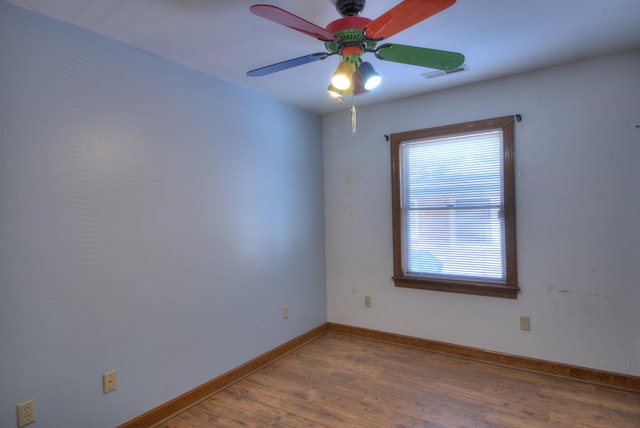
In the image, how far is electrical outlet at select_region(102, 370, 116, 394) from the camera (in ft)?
6.98

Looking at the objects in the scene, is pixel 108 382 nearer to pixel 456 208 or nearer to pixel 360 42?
pixel 360 42

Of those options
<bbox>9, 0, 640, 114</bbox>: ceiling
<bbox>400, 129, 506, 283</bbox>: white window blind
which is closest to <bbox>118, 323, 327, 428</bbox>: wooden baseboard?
<bbox>400, 129, 506, 283</bbox>: white window blind

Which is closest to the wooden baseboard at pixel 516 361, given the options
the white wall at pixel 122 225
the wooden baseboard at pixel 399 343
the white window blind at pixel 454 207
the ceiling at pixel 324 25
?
the wooden baseboard at pixel 399 343

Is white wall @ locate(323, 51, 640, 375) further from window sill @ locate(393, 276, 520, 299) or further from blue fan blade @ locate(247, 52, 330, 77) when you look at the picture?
blue fan blade @ locate(247, 52, 330, 77)

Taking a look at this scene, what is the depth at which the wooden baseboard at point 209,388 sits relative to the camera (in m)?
2.32

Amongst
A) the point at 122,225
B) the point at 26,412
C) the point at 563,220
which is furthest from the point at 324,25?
the point at 26,412

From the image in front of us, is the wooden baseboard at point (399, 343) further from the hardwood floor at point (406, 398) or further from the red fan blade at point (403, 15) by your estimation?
the red fan blade at point (403, 15)

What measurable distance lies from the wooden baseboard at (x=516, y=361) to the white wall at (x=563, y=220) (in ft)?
0.18

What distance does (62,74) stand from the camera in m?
1.99

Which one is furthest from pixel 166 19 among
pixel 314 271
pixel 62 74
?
pixel 314 271

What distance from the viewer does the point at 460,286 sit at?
3.29 m

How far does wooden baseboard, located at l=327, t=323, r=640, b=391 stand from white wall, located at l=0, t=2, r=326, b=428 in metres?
1.18

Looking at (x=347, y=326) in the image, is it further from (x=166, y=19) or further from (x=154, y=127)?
(x=166, y=19)

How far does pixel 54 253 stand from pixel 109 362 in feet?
2.39
